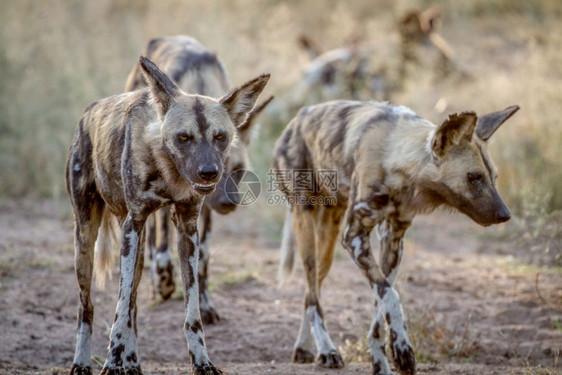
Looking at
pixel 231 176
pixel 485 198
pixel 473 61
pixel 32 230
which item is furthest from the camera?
pixel 473 61

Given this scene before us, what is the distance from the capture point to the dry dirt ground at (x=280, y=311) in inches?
165

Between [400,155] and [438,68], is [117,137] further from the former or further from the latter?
[438,68]

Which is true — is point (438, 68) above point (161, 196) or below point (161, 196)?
above

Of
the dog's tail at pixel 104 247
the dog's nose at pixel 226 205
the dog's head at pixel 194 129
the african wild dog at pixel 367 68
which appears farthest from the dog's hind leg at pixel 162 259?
the african wild dog at pixel 367 68

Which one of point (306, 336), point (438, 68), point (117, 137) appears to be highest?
point (438, 68)

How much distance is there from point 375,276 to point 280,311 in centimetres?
154

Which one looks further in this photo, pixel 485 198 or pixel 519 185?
pixel 519 185

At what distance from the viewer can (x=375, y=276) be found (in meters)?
3.72

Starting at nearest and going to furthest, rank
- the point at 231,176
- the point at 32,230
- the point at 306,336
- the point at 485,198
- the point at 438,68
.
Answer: the point at 485,198 < the point at 306,336 < the point at 231,176 < the point at 32,230 < the point at 438,68

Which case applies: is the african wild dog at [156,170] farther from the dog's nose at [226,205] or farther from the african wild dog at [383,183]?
the dog's nose at [226,205]

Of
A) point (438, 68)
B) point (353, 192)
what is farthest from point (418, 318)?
point (438, 68)

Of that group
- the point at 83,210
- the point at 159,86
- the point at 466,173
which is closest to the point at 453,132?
the point at 466,173

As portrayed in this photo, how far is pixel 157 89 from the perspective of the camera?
3.30m

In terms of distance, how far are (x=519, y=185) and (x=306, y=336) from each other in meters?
3.82
